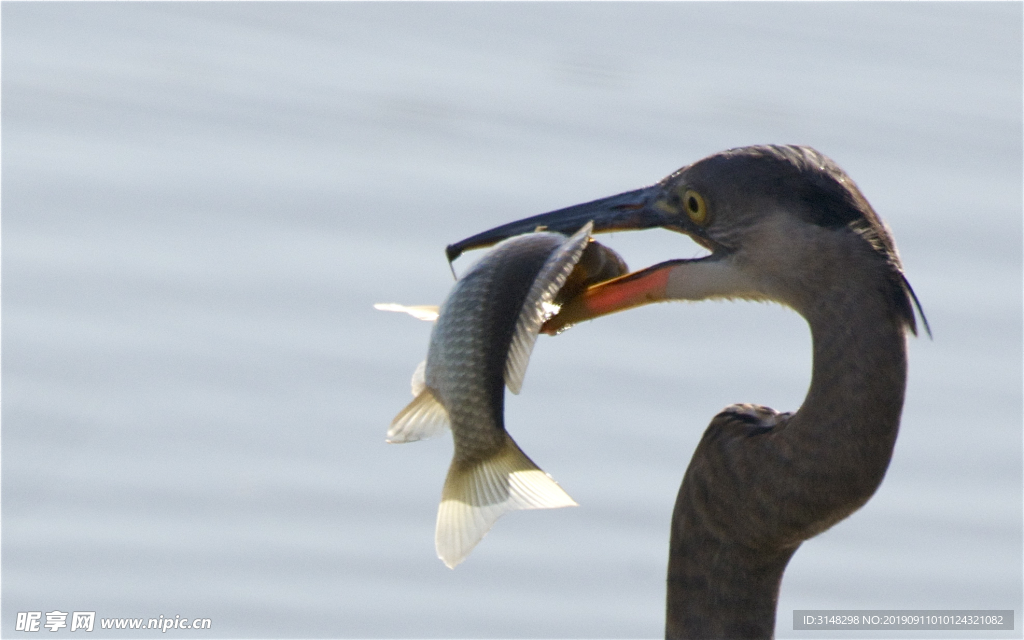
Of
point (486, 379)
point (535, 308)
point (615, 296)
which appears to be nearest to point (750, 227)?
point (615, 296)

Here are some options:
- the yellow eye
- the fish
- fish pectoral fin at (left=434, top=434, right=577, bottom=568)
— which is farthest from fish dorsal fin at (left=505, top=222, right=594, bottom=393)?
the yellow eye

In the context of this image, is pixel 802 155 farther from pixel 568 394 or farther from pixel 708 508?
pixel 568 394

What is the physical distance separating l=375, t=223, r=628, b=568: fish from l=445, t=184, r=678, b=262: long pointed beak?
9 cm

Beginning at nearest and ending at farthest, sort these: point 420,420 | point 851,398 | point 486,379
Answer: point 851,398
point 486,379
point 420,420

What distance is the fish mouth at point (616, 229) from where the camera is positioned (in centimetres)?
338

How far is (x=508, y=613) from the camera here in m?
4.90

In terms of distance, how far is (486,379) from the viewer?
313cm

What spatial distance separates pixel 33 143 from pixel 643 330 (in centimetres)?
260

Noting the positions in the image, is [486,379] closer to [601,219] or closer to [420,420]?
[420,420]

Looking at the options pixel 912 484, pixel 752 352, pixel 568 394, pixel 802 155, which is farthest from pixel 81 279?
pixel 802 155

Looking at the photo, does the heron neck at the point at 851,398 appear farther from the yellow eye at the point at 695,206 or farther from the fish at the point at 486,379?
the fish at the point at 486,379

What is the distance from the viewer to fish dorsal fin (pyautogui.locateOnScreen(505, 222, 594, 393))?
315 cm

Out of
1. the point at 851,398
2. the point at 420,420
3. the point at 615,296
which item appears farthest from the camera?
the point at 615,296

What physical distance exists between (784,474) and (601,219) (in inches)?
27.4
